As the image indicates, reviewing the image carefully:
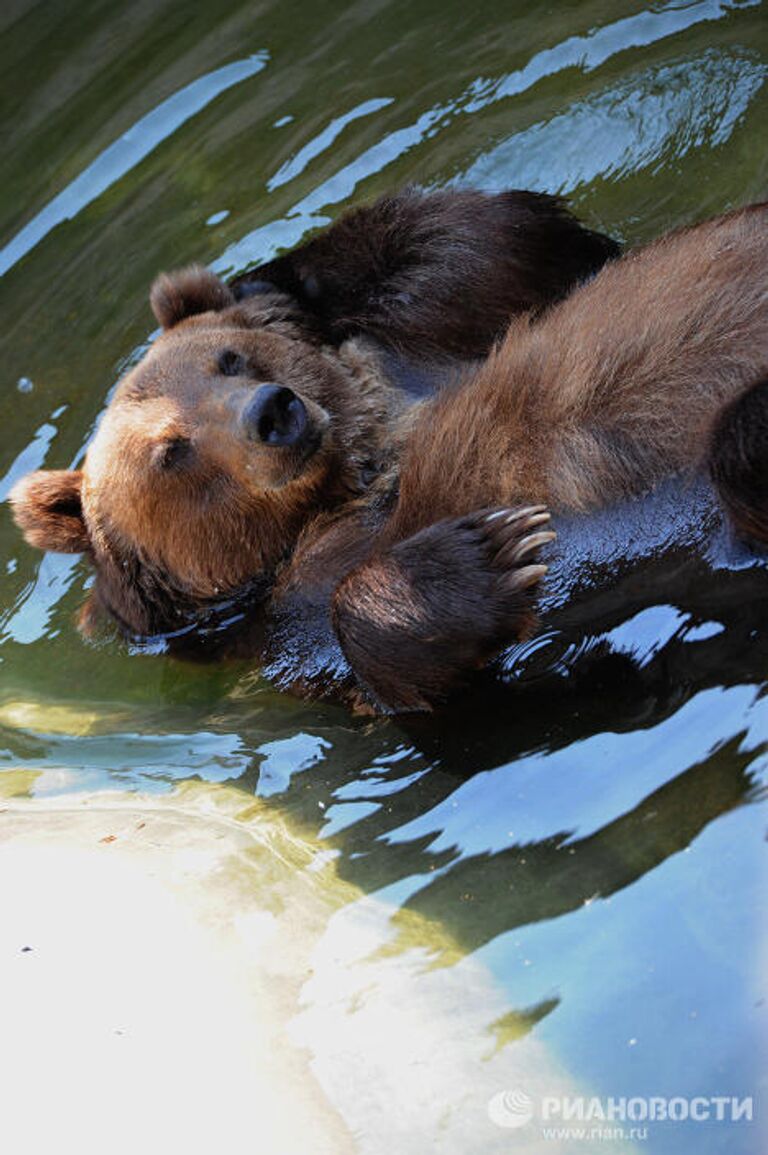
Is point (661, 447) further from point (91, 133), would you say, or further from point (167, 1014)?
point (91, 133)

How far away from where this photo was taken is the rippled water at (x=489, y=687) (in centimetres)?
326

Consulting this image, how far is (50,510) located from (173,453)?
59 cm

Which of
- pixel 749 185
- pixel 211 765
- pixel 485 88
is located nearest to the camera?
pixel 211 765

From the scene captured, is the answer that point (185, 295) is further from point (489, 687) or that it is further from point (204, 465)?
point (489, 687)

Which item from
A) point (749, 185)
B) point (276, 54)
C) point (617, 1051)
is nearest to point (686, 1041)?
point (617, 1051)

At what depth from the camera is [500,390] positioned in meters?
4.23

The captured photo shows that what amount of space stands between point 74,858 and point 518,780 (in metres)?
1.22

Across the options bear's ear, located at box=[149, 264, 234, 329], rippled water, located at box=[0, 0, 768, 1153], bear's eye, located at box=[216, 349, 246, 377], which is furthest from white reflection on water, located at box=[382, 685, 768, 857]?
bear's ear, located at box=[149, 264, 234, 329]

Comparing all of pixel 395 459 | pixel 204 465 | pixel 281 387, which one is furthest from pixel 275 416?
pixel 395 459

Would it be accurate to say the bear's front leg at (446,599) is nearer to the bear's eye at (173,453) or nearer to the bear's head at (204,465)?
the bear's head at (204,465)

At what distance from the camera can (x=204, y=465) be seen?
15.5ft

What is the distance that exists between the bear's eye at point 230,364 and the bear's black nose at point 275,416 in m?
0.32

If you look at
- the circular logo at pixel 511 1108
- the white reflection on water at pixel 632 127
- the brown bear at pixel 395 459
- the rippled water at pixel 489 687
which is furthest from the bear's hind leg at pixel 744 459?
the white reflection on water at pixel 632 127

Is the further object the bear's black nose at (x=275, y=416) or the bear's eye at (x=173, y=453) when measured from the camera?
the bear's eye at (x=173, y=453)
